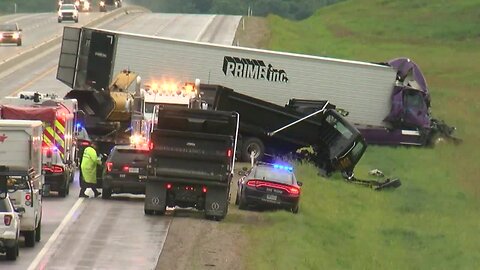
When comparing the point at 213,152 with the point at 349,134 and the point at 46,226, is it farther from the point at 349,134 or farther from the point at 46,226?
the point at 349,134

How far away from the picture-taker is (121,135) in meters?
42.1

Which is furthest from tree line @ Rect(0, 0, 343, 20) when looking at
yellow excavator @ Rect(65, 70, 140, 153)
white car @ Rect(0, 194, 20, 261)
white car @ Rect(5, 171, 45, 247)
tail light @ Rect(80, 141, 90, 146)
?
white car @ Rect(0, 194, 20, 261)

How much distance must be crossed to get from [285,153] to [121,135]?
5781 mm

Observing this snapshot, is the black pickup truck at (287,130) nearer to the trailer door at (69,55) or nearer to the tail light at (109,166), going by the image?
the trailer door at (69,55)

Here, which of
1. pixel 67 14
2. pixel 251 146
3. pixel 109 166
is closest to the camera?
pixel 109 166

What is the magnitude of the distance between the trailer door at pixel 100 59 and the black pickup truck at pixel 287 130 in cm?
681

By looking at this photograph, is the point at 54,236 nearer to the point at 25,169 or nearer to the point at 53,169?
the point at 25,169

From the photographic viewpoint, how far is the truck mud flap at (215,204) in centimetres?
2948

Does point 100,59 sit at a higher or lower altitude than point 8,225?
lower

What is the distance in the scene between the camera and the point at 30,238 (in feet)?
79.6

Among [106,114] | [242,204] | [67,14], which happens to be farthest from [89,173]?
[67,14]

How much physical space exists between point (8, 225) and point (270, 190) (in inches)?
426

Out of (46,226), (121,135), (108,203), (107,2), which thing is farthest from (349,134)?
(107,2)

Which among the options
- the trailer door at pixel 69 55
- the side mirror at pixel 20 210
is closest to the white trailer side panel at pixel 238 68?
the trailer door at pixel 69 55
